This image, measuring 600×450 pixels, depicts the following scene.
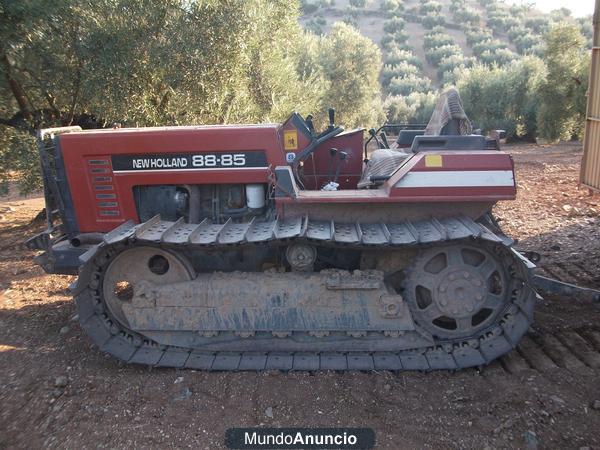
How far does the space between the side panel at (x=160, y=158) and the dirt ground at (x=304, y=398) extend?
1.54 metres

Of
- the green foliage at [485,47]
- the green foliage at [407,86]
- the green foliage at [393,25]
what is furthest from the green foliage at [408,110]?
the green foliage at [393,25]

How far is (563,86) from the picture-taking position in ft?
65.1

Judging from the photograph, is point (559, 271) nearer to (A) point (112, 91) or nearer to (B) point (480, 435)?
(B) point (480, 435)

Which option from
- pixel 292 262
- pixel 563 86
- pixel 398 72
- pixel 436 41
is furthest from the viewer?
pixel 436 41

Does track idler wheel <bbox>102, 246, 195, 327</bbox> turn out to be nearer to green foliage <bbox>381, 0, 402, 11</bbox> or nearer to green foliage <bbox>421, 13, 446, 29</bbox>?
green foliage <bbox>421, 13, 446, 29</bbox>

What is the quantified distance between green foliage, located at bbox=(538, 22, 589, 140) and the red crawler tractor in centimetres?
1773

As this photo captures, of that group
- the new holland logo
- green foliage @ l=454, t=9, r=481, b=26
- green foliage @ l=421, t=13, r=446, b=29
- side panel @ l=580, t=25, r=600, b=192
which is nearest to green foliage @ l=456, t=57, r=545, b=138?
side panel @ l=580, t=25, r=600, b=192

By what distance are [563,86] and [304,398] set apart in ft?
64.9

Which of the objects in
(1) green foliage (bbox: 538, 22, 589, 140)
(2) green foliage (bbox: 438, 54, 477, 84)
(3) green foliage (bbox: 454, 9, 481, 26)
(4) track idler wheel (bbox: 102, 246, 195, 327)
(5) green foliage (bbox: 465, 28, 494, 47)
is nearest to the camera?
(4) track idler wheel (bbox: 102, 246, 195, 327)

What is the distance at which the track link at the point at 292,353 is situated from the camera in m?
4.22

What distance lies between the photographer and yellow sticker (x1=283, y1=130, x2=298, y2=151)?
505 centimetres

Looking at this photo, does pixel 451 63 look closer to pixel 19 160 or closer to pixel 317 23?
pixel 317 23

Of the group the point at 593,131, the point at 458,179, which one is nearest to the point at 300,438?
Result: the point at 458,179

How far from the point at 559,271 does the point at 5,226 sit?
31.8ft
